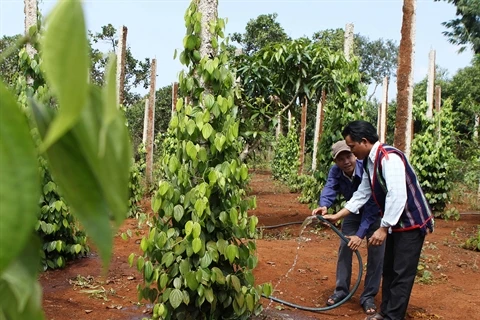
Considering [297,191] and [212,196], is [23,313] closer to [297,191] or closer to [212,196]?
[212,196]

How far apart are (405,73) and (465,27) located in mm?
6220

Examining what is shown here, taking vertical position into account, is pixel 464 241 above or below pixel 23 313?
below

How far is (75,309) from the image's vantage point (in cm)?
405

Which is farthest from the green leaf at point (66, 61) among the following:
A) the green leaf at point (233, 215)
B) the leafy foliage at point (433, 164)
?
the leafy foliage at point (433, 164)

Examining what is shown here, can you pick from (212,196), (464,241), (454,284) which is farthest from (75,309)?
(464,241)

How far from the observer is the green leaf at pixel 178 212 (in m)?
3.25

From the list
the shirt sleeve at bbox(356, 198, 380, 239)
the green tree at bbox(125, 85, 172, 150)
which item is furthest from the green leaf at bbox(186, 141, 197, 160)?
the green tree at bbox(125, 85, 172, 150)

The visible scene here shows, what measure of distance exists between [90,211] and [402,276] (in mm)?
3590

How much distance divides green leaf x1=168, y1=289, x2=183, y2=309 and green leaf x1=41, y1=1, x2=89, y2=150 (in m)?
3.15

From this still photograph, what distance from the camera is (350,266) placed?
4.41 m

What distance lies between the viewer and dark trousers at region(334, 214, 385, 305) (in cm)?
420

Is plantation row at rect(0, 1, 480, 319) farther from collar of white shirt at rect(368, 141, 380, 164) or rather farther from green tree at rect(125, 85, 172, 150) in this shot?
green tree at rect(125, 85, 172, 150)

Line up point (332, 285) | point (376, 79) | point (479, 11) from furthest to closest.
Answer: point (376, 79) → point (479, 11) → point (332, 285)

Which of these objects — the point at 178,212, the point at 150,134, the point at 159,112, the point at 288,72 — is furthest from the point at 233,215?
the point at 159,112
